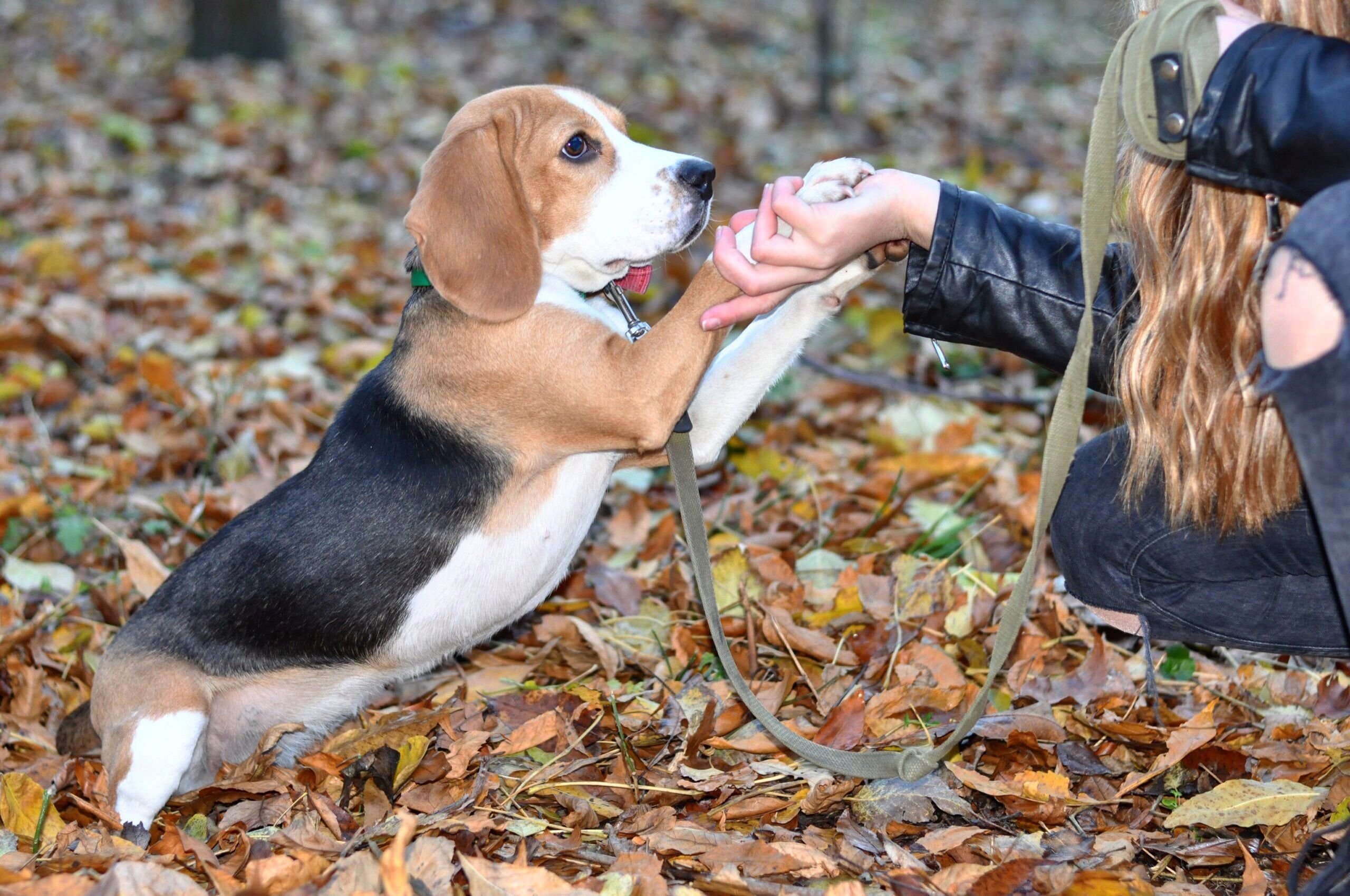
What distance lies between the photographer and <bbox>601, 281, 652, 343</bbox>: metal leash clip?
10.2 feet

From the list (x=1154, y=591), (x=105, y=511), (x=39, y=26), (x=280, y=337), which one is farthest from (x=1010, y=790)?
(x=39, y=26)

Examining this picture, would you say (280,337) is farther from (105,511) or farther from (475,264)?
(475,264)

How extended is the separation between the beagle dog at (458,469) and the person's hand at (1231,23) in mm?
1014

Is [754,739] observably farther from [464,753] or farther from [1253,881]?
[1253,881]

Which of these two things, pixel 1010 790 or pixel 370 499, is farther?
pixel 370 499

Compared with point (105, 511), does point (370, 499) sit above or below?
above

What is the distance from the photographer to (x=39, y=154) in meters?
8.26

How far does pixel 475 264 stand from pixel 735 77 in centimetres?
898

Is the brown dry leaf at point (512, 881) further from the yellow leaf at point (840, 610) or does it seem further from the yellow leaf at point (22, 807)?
the yellow leaf at point (840, 610)

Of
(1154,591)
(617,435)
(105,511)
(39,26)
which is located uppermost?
(39,26)

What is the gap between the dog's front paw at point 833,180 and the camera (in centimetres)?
280

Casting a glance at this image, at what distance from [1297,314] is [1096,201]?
19.0 inches

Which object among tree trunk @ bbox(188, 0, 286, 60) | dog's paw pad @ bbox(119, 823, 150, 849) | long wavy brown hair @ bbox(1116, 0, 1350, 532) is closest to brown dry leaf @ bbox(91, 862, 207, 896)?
dog's paw pad @ bbox(119, 823, 150, 849)

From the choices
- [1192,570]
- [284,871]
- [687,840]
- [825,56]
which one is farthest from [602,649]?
[825,56]
